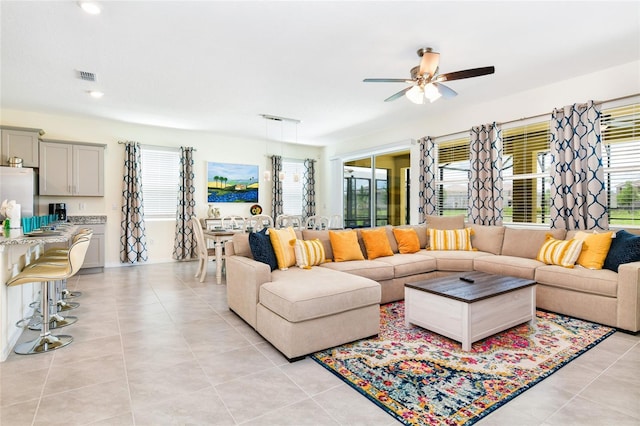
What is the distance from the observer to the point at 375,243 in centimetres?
429

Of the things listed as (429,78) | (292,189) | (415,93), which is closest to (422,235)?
(415,93)

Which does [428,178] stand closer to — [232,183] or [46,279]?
[232,183]

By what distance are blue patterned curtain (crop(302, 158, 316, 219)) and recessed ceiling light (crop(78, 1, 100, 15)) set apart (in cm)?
611

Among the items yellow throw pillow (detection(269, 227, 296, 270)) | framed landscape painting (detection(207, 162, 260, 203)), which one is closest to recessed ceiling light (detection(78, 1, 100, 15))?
yellow throw pillow (detection(269, 227, 296, 270))

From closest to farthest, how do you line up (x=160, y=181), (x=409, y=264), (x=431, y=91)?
(x=431, y=91) → (x=409, y=264) → (x=160, y=181)

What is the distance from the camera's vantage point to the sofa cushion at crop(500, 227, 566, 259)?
161 inches

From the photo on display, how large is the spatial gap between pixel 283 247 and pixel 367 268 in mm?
972

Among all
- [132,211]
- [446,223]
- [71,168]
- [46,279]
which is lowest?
[46,279]

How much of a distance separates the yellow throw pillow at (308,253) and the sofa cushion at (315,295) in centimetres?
44

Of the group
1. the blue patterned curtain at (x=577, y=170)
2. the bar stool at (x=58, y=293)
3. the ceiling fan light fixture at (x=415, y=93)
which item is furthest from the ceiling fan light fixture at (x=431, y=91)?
the bar stool at (x=58, y=293)

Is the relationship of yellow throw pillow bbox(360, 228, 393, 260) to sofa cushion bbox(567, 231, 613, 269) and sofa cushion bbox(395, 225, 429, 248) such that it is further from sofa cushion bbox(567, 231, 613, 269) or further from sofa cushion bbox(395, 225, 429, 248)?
sofa cushion bbox(567, 231, 613, 269)

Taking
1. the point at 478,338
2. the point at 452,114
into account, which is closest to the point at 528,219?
the point at 452,114

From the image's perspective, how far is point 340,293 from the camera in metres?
2.68

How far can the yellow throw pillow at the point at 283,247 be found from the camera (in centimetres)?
342
